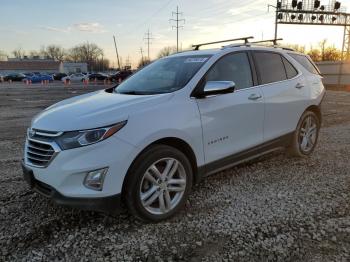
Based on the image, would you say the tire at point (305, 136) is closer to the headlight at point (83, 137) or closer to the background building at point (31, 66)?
the headlight at point (83, 137)

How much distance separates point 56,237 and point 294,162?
3.92 meters

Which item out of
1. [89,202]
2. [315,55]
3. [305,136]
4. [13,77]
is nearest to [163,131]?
[89,202]

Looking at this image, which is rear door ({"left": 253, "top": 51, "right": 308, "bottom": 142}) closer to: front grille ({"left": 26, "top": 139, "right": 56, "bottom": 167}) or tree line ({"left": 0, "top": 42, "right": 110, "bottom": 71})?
front grille ({"left": 26, "top": 139, "right": 56, "bottom": 167})

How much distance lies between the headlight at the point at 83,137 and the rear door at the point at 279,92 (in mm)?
2510

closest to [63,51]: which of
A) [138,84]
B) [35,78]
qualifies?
[35,78]

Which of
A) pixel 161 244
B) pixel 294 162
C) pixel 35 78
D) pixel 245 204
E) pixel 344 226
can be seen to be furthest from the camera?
pixel 35 78

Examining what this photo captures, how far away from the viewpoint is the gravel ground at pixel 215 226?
307 cm

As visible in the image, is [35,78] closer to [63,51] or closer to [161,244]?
[161,244]

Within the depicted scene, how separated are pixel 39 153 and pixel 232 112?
2.26 meters

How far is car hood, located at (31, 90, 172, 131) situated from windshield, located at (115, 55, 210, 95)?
1.15ft

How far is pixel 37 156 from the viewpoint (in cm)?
336

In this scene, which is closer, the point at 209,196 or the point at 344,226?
the point at 344,226

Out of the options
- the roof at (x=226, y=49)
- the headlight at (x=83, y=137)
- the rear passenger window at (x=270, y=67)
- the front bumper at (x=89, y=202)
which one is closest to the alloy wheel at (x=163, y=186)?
the front bumper at (x=89, y=202)

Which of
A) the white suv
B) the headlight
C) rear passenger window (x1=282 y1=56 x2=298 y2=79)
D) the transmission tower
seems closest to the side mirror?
the white suv
